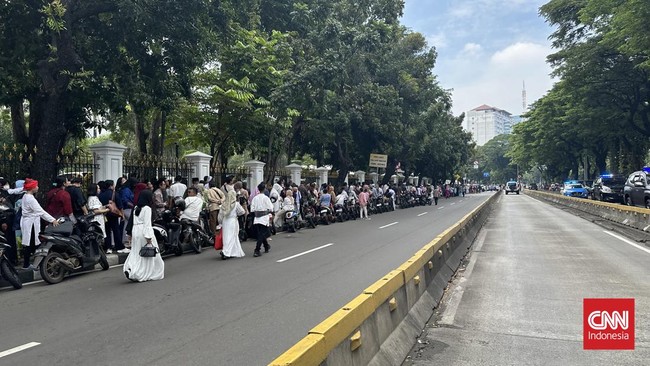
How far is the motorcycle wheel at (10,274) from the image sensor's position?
7.56 m

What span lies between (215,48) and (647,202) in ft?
60.2

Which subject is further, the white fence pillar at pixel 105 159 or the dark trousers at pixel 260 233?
the white fence pillar at pixel 105 159

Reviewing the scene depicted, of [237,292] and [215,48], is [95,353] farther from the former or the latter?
[215,48]

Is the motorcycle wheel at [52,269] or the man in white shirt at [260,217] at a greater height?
the man in white shirt at [260,217]

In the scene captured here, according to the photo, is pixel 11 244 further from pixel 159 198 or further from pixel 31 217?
pixel 159 198

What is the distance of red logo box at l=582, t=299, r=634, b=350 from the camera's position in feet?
15.8

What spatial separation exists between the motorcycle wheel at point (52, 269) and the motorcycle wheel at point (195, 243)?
11.0 feet

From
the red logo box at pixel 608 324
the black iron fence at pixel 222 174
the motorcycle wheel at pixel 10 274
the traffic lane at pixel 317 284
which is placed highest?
the black iron fence at pixel 222 174

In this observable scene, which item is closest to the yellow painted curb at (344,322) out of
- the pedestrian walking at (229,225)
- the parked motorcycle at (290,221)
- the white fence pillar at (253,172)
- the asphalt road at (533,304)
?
the asphalt road at (533,304)

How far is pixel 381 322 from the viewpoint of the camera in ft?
14.1

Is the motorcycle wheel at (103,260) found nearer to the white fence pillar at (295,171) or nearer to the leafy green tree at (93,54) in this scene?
the leafy green tree at (93,54)

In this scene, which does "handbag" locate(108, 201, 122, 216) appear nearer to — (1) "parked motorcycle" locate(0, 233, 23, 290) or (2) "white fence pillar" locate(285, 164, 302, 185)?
(1) "parked motorcycle" locate(0, 233, 23, 290)

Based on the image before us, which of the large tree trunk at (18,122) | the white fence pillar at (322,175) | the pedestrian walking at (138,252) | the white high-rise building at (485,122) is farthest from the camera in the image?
the white high-rise building at (485,122)

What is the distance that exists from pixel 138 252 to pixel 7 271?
1.93m
